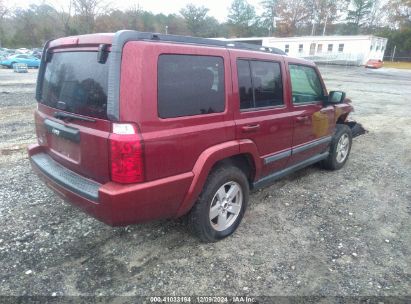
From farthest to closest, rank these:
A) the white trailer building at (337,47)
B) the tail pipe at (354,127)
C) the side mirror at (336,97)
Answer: the white trailer building at (337,47)
the tail pipe at (354,127)
the side mirror at (336,97)

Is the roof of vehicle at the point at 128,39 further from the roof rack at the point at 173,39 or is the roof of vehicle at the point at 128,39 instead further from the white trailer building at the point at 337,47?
the white trailer building at the point at 337,47

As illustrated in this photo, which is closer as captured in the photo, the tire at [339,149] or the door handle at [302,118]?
the door handle at [302,118]

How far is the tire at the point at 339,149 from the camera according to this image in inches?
201

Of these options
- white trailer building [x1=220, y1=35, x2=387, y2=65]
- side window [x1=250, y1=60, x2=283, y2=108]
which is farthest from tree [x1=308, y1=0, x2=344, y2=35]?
side window [x1=250, y1=60, x2=283, y2=108]

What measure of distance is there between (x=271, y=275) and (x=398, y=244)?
1532 millimetres

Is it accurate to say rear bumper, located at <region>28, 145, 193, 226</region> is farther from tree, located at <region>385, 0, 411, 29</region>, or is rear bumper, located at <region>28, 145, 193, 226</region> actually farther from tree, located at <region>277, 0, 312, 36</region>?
tree, located at <region>277, 0, 312, 36</region>

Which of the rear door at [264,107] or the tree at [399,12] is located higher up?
the tree at [399,12]

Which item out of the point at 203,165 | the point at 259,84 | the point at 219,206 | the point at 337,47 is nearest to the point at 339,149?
the point at 259,84

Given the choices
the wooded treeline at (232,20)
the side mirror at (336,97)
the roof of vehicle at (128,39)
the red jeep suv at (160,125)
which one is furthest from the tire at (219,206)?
Result: the wooded treeline at (232,20)

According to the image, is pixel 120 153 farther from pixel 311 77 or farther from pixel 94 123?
pixel 311 77

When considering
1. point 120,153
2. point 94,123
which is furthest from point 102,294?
point 94,123

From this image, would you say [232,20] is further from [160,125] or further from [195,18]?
[160,125]

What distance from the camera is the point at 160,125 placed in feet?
8.09

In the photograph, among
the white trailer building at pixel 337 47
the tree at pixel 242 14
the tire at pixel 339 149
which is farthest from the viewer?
the tree at pixel 242 14
